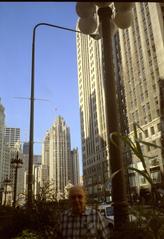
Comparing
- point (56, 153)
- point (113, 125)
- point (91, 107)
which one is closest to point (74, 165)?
point (56, 153)

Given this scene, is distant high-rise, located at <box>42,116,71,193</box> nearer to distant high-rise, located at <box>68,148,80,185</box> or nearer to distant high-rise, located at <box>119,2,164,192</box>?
distant high-rise, located at <box>68,148,80,185</box>

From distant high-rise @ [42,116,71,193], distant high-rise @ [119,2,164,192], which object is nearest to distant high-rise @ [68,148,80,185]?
distant high-rise @ [42,116,71,193]

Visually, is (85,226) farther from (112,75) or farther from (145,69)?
(145,69)

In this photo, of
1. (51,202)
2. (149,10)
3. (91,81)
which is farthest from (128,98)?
(51,202)

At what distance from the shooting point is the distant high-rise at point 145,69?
202 feet

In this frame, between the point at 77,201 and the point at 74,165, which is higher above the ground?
the point at 74,165

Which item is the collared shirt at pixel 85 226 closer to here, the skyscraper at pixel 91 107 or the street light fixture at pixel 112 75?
the street light fixture at pixel 112 75

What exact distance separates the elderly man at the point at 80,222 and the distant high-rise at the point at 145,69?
5204 centimetres

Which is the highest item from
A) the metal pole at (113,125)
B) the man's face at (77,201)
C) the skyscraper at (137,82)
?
the skyscraper at (137,82)

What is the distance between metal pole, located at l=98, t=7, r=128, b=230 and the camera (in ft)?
13.7

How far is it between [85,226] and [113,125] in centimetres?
207

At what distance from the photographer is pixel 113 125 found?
463cm

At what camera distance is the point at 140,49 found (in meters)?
72.8

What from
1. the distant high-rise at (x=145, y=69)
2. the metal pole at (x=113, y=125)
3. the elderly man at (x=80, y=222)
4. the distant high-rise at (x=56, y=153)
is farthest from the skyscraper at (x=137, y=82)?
the elderly man at (x=80, y=222)
